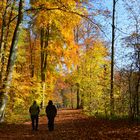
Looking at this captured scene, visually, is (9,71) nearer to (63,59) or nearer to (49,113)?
(49,113)

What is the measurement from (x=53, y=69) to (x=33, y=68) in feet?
17.4

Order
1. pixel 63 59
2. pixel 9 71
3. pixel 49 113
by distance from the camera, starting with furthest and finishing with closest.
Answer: pixel 63 59 < pixel 9 71 < pixel 49 113

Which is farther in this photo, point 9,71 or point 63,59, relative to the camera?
point 63,59

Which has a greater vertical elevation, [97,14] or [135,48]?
[97,14]

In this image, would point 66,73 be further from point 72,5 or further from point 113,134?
point 113,134

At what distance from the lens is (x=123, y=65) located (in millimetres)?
20281

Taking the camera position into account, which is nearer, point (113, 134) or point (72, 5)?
point (113, 134)

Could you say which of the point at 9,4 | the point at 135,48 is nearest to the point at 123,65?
the point at 135,48

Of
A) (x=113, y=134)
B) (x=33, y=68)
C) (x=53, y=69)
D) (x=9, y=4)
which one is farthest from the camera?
(x=33, y=68)

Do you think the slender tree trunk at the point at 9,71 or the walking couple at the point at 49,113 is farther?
the slender tree trunk at the point at 9,71

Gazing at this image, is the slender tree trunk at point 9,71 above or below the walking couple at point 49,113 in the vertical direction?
above

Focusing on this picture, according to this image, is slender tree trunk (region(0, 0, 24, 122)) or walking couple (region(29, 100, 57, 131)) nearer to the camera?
walking couple (region(29, 100, 57, 131))

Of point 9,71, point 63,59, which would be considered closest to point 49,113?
point 9,71

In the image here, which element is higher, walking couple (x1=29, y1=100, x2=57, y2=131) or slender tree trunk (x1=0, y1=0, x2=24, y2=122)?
slender tree trunk (x1=0, y1=0, x2=24, y2=122)
